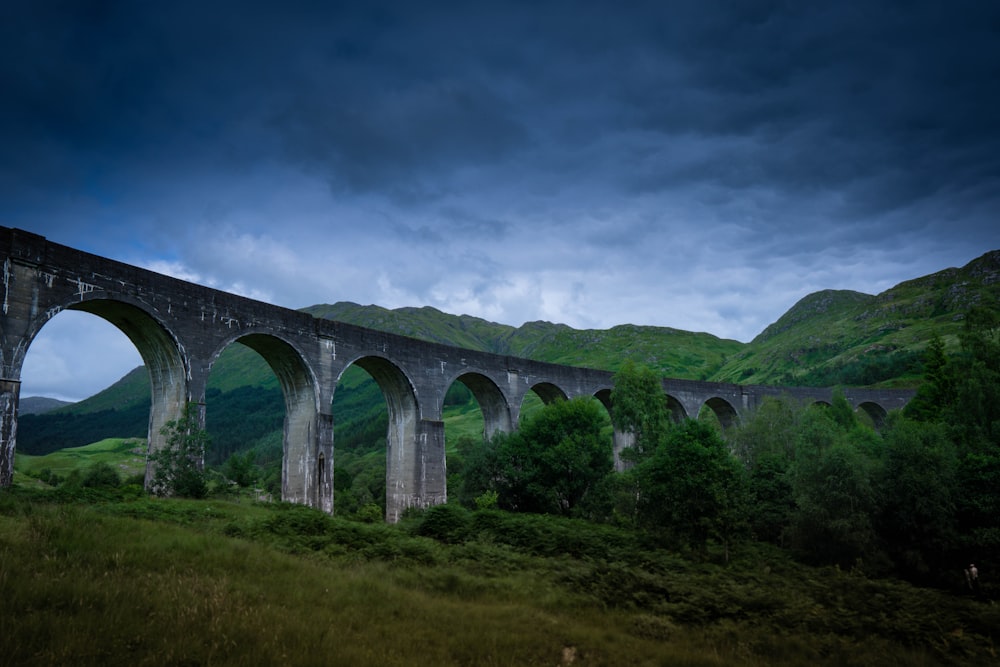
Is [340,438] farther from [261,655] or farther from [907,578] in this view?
[261,655]

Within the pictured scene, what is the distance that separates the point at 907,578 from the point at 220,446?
127 m

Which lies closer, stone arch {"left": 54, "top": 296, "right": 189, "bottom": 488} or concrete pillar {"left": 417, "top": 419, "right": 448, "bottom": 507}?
stone arch {"left": 54, "top": 296, "right": 189, "bottom": 488}

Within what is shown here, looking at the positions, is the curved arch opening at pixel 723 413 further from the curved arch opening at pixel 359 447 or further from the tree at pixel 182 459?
the tree at pixel 182 459

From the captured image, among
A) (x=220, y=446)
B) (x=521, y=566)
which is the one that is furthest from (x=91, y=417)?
(x=521, y=566)

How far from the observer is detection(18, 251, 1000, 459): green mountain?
105688mm

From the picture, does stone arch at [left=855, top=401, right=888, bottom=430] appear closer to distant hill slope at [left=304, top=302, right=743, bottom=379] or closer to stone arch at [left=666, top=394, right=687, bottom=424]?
stone arch at [left=666, top=394, right=687, bottom=424]

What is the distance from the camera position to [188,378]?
69.7 ft

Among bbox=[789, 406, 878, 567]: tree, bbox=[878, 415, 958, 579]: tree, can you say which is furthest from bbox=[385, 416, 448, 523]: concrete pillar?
bbox=[878, 415, 958, 579]: tree

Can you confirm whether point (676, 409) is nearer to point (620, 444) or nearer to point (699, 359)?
point (620, 444)

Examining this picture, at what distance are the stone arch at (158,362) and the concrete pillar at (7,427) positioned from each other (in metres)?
4.27

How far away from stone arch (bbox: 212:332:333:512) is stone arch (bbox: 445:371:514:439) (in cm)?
1125

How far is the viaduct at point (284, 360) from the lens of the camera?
56.2 ft

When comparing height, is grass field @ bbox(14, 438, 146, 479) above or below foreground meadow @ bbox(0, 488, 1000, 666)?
below

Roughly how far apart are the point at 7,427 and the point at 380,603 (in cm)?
1400
